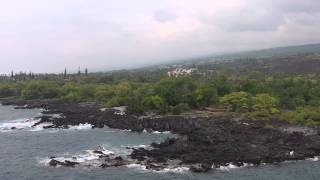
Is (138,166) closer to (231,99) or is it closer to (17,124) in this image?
(17,124)

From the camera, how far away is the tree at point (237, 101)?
10862cm

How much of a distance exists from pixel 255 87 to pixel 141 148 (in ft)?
185

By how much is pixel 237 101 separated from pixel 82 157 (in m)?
50.4

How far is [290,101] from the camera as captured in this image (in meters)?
110

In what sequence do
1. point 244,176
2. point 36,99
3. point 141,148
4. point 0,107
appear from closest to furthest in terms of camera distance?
point 244,176, point 141,148, point 0,107, point 36,99

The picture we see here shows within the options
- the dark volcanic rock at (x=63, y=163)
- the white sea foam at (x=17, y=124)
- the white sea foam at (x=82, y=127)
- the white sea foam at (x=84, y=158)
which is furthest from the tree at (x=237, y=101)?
the dark volcanic rock at (x=63, y=163)

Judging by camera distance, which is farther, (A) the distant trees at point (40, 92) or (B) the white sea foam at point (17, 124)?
(A) the distant trees at point (40, 92)

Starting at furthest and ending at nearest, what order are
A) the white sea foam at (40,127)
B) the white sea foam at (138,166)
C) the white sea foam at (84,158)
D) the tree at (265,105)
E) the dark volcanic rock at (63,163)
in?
the tree at (265,105)
the white sea foam at (40,127)
the white sea foam at (84,158)
the dark volcanic rock at (63,163)
the white sea foam at (138,166)

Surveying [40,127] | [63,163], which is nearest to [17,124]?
[40,127]

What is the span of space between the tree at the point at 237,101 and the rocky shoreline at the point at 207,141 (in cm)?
709

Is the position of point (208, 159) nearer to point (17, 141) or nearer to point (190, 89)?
point (17, 141)

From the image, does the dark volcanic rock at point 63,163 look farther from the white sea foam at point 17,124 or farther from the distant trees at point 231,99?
the distant trees at point 231,99

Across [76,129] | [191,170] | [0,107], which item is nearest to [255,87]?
[76,129]

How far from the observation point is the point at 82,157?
69.3 m
